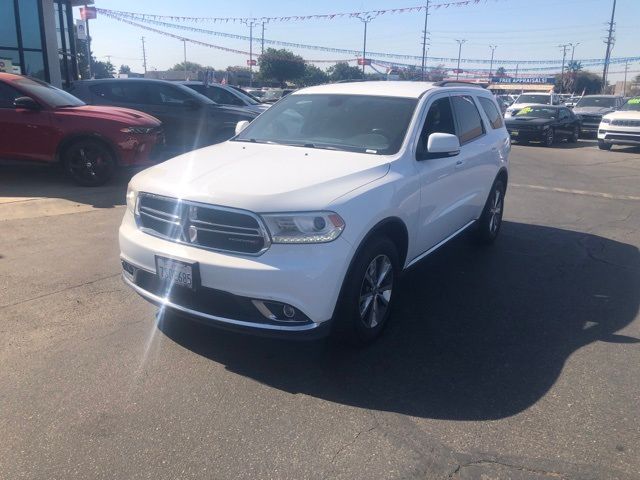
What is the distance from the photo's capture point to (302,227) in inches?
130

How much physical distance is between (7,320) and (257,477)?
262 centimetres

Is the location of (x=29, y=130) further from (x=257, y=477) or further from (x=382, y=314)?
(x=257, y=477)

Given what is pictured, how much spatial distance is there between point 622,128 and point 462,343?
1666cm

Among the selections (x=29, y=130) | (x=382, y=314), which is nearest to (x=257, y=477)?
(x=382, y=314)

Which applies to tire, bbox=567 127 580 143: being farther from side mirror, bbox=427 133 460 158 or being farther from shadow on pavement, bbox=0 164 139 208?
side mirror, bbox=427 133 460 158

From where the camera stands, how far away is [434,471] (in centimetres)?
273

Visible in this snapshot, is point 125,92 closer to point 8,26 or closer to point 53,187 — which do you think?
point 53,187

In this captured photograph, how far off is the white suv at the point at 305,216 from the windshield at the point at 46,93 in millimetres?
5406

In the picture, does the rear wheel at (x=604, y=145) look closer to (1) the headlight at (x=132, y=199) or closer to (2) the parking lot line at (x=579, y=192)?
(2) the parking lot line at (x=579, y=192)

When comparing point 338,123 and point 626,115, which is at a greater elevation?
point 338,123

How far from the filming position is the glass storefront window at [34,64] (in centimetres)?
1583

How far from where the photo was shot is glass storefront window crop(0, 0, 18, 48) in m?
15.1

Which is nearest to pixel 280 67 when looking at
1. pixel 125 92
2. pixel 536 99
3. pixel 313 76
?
pixel 313 76

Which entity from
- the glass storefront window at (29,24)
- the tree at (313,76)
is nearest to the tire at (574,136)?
the glass storefront window at (29,24)
